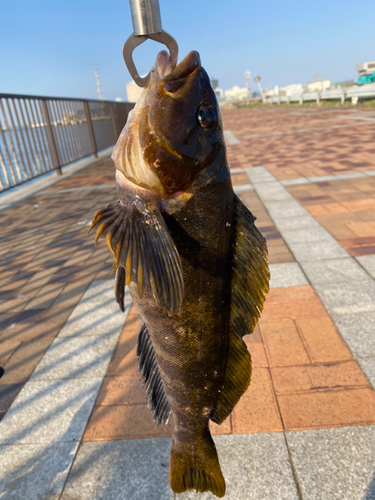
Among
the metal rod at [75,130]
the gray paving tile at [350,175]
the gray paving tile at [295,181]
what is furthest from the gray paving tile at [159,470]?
the metal rod at [75,130]

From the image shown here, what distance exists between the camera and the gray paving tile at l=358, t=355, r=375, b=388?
2563 millimetres

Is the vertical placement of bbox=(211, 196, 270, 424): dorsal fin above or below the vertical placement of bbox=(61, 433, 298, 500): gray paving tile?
above

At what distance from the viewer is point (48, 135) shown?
1049 cm

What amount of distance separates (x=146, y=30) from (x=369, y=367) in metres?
2.73

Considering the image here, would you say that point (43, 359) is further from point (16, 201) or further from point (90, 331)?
point (16, 201)

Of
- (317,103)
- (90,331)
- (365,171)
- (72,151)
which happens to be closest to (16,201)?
(72,151)

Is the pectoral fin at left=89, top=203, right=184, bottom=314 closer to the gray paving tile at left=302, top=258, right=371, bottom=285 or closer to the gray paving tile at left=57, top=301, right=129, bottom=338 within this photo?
the gray paving tile at left=57, top=301, right=129, bottom=338

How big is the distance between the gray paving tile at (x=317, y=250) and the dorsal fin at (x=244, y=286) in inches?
123

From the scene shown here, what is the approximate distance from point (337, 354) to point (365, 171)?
633cm

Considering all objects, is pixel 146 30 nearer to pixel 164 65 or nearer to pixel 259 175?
pixel 164 65

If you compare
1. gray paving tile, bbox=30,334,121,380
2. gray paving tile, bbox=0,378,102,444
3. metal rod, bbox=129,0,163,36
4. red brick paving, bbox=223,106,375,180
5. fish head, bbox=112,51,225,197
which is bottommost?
gray paving tile, bbox=0,378,102,444

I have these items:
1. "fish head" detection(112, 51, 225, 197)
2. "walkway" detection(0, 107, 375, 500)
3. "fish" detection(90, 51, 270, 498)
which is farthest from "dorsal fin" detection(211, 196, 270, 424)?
"walkway" detection(0, 107, 375, 500)

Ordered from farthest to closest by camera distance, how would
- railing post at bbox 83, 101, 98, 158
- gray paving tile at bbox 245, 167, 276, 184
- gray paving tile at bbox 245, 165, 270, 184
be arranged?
railing post at bbox 83, 101, 98, 158 → gray paving tile at bbox 245, 165, 270, 184 → gray paving tile at bbox 245, 167, 276, 184

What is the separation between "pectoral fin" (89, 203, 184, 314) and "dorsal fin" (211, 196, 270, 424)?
359mm
